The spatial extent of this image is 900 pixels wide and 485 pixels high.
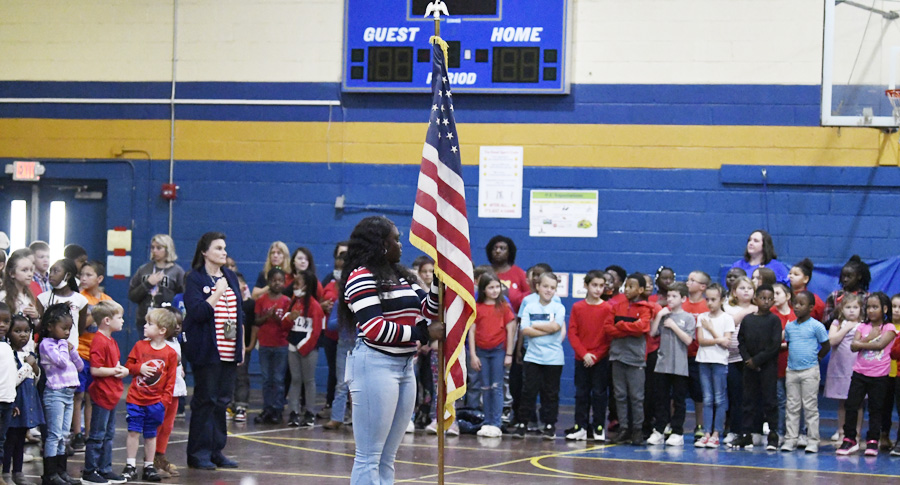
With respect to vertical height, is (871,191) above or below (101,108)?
below

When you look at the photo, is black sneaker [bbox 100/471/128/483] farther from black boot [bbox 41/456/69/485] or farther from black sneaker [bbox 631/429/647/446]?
black sneaker [bbox 631/429/647/446]

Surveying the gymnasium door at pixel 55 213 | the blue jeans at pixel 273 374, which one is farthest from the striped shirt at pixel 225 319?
the gymnasium door at pixel 55 213

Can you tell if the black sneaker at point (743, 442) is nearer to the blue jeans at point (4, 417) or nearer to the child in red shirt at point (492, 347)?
the child in red shirt at point (492, 347)

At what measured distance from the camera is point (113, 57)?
14.9m

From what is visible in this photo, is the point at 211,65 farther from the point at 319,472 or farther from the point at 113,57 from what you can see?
the point at 319,472

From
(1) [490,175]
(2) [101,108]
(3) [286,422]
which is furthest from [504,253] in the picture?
(2) [101,108]

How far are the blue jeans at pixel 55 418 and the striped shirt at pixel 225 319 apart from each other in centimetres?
120

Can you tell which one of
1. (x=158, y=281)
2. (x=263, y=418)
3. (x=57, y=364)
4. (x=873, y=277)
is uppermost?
(x=873, y=277)

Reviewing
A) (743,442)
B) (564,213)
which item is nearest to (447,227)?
(743,442)

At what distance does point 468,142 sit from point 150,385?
6966 millimetres

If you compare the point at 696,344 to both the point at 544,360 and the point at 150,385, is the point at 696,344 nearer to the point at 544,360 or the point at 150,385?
the point at 544,360

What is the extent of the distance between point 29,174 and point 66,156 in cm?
55

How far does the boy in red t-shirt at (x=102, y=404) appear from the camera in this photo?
8055 mm

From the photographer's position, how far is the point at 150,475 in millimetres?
8203
